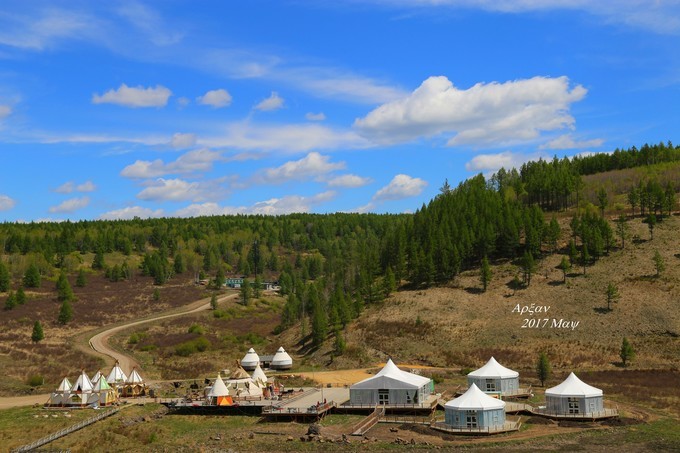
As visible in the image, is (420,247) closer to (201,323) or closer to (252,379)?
(201,323)

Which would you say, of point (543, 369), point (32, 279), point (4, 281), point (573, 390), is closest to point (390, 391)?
point (573, 390)

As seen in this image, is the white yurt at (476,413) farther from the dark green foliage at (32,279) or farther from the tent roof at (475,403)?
the dark green foliage at (32,279)

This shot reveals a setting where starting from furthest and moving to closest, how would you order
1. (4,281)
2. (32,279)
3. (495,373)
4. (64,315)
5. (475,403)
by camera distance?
(32,279)
(4,281)
(64,315)
(495,373)
(475,403)

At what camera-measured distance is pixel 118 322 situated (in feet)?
416

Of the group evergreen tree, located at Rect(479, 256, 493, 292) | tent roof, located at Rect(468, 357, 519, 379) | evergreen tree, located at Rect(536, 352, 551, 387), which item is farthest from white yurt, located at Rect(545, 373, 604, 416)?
evergreen tree, located at Rect(479, 256, 493, 292)

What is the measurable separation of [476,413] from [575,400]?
980 centimetres

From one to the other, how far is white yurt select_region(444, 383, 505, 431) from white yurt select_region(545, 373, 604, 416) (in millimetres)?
6479

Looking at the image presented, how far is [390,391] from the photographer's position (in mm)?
59500

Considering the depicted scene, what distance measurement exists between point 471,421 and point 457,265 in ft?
219

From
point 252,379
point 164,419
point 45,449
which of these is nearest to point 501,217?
point 252,379

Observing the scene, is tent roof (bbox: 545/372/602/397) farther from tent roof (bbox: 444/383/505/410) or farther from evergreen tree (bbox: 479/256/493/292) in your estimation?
evergreen tree (bbox: 479/256/493/292)

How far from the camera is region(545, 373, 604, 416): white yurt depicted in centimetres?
5406

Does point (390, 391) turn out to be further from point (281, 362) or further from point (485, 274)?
point (485, 274)

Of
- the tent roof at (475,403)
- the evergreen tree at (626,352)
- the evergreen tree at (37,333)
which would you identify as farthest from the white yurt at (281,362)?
the evergreen tree at (626,352)
